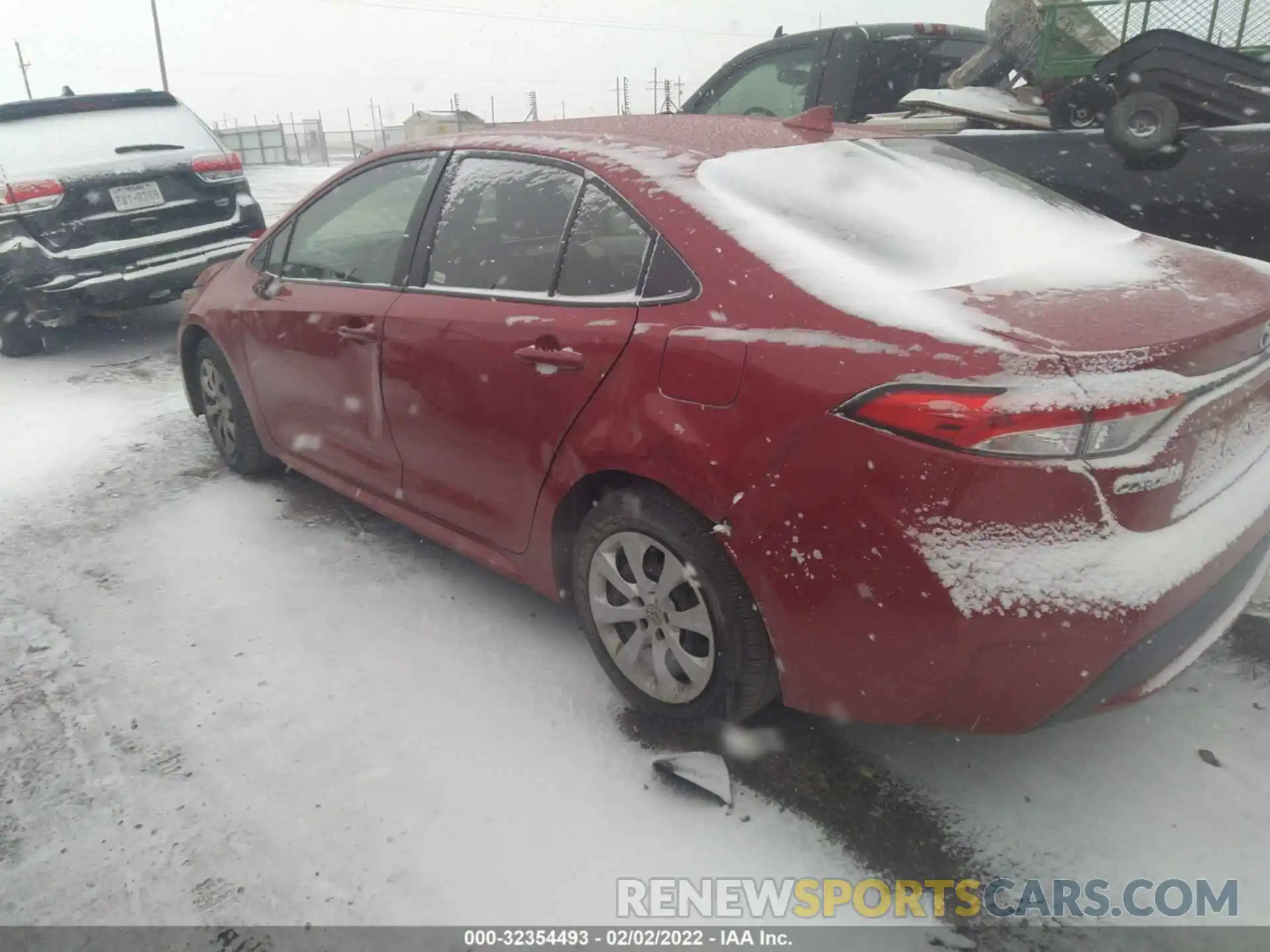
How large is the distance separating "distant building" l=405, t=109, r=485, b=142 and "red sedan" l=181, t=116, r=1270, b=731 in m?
31.1

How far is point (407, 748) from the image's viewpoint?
2412mm

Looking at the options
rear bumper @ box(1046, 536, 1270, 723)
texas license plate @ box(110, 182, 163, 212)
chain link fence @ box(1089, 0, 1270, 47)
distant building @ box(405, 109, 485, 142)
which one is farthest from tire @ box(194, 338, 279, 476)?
distant building @ box(405, 109, 485, 142)

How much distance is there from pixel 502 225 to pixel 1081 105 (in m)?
3.75

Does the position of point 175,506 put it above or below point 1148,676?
below

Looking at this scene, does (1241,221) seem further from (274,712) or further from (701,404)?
(274,712)

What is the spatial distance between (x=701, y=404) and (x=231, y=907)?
154 cm

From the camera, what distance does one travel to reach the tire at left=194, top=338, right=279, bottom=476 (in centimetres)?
404

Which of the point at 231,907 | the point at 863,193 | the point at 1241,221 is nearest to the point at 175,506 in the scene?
the point at 231,907

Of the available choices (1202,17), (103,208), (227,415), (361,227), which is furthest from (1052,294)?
(103,208)

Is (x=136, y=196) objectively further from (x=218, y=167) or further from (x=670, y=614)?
(x=670, y=614)

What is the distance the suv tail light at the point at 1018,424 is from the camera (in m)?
1.65

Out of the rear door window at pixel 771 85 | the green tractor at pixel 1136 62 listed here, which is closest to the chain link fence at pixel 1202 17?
the green tractor at pixel 1136 62

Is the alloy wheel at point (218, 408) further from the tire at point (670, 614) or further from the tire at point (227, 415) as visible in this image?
the tire at point (670, 614)

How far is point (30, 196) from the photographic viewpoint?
573 centimetres
